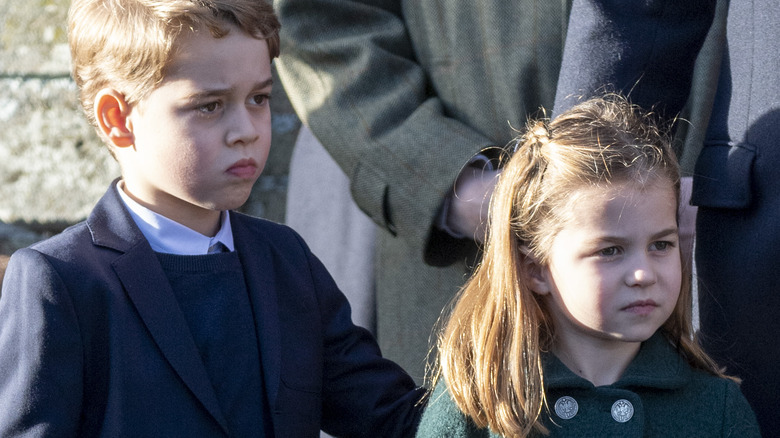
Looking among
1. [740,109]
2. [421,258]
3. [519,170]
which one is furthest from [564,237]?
[421,258]

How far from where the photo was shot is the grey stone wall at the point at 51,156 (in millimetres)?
3469

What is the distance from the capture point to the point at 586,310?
1609mm

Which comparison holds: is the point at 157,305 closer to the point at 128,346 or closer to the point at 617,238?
the point at 128,346

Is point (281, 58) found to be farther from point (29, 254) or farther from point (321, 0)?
point (29, 254)

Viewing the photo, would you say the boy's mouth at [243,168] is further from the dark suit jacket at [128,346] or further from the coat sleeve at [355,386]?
the coat sleeve at [355,386]

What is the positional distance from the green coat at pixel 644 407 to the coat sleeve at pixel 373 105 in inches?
20.2

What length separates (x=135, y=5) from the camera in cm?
163

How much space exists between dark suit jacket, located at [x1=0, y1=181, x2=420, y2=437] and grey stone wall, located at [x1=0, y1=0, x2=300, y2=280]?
1701 mm

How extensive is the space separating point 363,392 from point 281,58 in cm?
86

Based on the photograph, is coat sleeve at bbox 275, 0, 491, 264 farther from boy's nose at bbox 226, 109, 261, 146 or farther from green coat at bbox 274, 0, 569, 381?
boy's nose at bbox 226, 109, 261, 146

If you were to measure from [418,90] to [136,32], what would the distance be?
30.2 inches

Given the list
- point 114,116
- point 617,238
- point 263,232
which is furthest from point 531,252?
point 114,116

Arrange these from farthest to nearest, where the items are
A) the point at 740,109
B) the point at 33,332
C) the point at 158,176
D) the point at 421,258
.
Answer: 1. the point at 421,258
2. the point at 740,109
3. the point at 158,176
4. the point at 33,332

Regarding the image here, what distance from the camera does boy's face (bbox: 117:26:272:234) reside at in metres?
1.59
